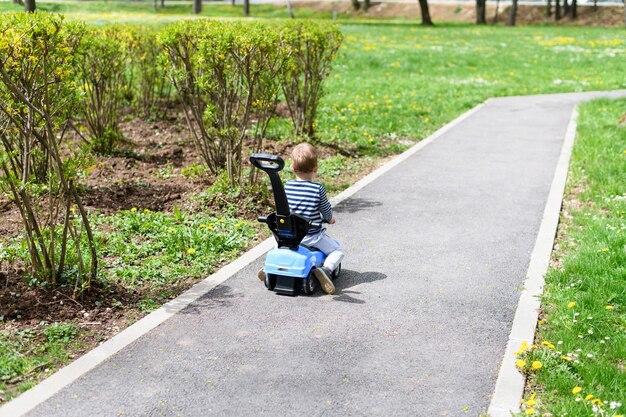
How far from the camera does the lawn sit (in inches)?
197

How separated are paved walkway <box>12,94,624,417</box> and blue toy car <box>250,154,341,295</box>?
0.34 ft

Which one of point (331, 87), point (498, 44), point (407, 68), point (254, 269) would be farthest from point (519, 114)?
point (498, 44)

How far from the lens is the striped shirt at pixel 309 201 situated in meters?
5.70

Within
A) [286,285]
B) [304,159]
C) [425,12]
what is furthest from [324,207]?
[425,12]

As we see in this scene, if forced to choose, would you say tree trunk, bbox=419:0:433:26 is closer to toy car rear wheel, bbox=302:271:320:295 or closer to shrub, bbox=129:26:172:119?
shrub, bbox=129:26:172:119

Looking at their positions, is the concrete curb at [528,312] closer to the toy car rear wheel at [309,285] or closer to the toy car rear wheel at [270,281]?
the toy car rear wheel at [309,285]

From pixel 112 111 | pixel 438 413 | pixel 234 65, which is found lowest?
pixel 438 413

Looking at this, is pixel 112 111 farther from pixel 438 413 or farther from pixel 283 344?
pixel 438 413

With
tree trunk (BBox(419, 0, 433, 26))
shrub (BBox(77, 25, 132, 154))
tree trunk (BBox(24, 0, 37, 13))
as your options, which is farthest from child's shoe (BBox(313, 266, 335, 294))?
tree trunk (BBox(419, 0, 433, 26))

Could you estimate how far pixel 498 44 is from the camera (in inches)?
1224

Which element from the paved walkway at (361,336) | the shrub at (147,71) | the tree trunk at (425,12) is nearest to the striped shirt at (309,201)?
the paved walkway at (361,336)

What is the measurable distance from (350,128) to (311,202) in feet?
21.6

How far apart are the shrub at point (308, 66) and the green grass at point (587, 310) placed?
3604 mm

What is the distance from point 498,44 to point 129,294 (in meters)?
28.1
